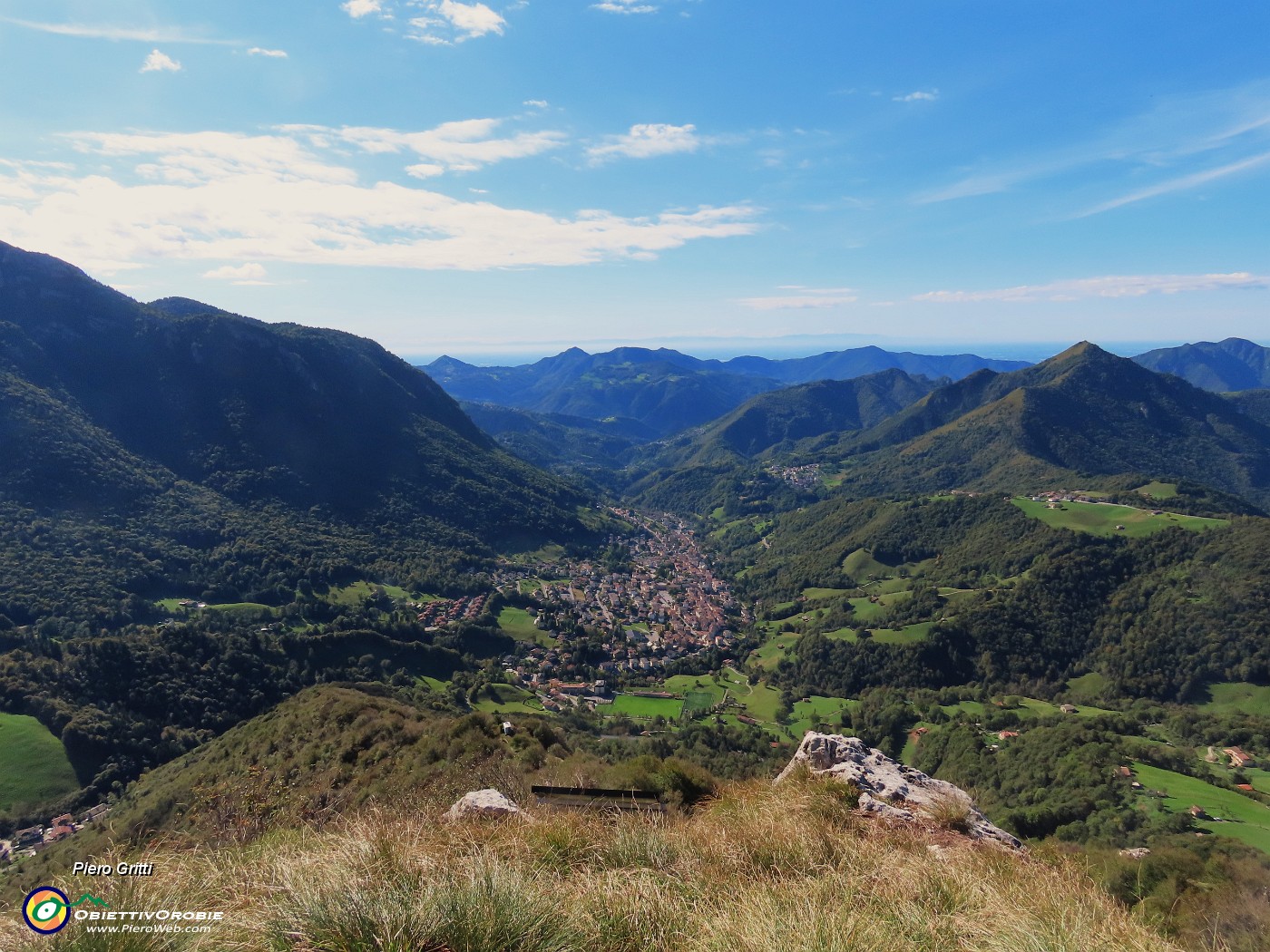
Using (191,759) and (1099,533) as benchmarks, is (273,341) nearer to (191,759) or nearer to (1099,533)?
(191,759)

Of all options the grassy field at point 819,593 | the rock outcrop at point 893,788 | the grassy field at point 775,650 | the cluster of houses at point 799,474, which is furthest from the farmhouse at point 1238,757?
the cluster of houses at point 799,474

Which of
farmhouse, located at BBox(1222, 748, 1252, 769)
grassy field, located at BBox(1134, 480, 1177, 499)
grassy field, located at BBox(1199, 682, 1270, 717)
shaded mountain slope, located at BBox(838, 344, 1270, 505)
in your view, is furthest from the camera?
shaded mountain slope, located at BBox(838, 344, 1270, 505)

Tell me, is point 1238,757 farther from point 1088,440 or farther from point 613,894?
point 1088,440

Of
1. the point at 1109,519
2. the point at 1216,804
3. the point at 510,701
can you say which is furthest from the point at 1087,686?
the point at 510,701

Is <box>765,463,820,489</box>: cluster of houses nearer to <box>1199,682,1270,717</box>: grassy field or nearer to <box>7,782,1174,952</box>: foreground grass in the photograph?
<box>1199,682,1270,717</box>: grassy field

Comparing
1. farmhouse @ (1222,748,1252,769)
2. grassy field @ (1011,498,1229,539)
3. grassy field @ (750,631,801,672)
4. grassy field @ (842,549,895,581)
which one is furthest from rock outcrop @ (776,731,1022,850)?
grassy field @ (842,549,895,581)

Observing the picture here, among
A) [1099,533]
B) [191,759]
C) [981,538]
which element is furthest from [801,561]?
[191,759]
